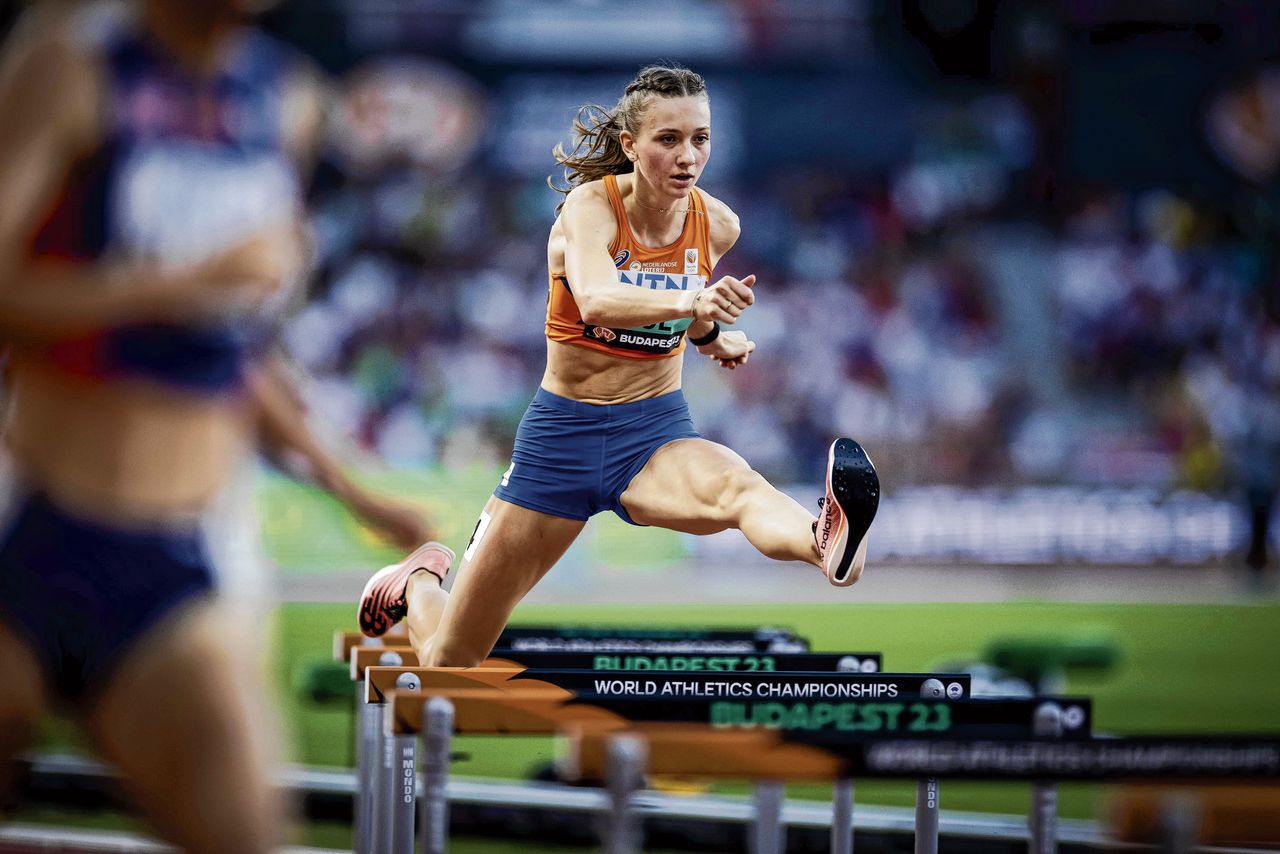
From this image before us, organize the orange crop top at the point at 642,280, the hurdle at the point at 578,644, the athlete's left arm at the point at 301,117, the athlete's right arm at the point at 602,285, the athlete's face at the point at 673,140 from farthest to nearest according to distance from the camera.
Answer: the hurdle at the point at 578,644 < the orange crop top at the point at 642,280 < the athlete's face at the point at 673,140 < the athlete's right arm at the point at 602,285 < the athlete's left arm at the point at 301,117

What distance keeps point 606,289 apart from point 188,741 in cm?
272

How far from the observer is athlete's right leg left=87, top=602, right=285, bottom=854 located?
2.59m

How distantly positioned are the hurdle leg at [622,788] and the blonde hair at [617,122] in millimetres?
2642

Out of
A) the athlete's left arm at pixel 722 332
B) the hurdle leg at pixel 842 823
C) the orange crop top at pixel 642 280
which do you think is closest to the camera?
the hurdle leg at pixel 842 823

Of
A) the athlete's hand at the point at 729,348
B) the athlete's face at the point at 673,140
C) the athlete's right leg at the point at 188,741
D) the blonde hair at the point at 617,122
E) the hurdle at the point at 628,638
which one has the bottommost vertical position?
the athlete's right leg at the point at 188,741

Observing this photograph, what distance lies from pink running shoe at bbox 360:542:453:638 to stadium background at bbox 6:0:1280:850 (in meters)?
11.0

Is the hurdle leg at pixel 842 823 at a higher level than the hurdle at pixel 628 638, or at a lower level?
lower

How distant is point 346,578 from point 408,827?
12.4m

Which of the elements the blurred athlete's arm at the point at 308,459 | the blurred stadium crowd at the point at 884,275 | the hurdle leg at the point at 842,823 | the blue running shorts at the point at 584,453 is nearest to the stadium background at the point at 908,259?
the blurred stadium crowd at the point at 884,275

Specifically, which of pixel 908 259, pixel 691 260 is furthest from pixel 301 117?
pixel 908 259

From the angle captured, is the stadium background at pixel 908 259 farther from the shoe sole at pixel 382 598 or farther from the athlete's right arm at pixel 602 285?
the athlete's right arm at pixel 602 285

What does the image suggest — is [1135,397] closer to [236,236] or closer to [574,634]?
[574,634]

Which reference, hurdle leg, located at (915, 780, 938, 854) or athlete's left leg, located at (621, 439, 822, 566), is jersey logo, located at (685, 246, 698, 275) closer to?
athlete's left leg, located at (621, 439, 822, 566)

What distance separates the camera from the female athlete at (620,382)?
5.19m
